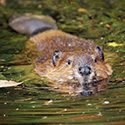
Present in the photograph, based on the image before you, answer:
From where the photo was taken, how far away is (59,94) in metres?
6.20

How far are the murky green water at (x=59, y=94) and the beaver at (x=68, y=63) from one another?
0.16m

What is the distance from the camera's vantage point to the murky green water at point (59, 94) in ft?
17.1

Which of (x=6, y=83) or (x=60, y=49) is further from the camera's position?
(x=60, y=49)

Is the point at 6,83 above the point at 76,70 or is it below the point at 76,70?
below

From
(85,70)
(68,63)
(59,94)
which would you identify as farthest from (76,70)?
(59,94)

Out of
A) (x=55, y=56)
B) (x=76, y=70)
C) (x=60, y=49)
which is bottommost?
(x=60, y=49)

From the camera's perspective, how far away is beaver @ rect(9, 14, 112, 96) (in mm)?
6617

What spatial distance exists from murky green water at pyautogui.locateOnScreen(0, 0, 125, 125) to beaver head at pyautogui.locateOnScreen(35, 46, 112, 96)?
170 millimetres

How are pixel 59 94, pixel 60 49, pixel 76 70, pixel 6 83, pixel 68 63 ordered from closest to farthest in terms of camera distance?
pixel 59 94, pixel 6 83, pixel 76 70, pixel 68 63, pixel 60 49

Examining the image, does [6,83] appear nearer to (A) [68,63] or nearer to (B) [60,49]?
(A) [68,63]

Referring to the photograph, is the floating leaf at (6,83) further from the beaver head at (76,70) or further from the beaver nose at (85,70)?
the beaver nose at (85,70)

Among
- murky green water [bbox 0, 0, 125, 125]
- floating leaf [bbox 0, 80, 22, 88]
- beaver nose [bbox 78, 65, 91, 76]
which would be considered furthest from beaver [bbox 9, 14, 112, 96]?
floating leaf [bbox 0, 80, 22, 88]

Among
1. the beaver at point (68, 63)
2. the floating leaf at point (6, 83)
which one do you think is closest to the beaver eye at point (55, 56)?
the beaver at point (68, 63)

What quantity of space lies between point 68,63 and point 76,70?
38 cm
